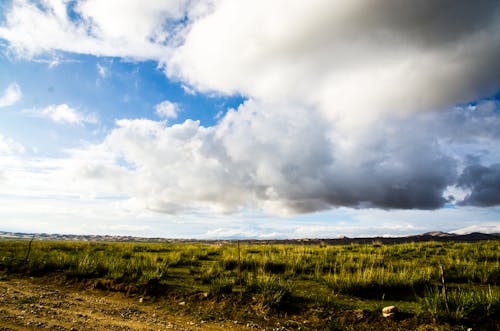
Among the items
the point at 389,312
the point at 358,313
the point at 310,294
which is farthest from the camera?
the point at 310,294

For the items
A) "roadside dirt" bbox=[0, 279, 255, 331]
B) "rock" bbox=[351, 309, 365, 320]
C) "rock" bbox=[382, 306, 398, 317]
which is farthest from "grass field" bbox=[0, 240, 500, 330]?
"roadside dirt" bbox=[0, 279, 255, 331]

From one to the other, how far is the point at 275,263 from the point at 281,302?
8032 millimetres

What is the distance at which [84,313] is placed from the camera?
8578 millimetres

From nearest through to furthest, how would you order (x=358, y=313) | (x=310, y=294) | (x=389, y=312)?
1. (x=389, y=312)
2. (x=358, y=313)
3. (x=310, y=294)

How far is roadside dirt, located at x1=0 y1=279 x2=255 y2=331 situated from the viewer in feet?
24.7

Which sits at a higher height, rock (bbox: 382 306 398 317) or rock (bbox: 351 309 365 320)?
rock (bbox: 382 306 398 317)

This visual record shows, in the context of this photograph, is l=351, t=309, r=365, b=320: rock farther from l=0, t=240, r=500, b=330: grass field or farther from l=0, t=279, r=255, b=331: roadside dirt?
l=0, t=279, r=255, b=331: roadside dirt

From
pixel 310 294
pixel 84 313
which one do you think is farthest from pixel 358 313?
pixel 84 313

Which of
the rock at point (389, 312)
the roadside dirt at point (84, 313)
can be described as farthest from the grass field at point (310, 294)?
the roadside dirt at point (84, 313)

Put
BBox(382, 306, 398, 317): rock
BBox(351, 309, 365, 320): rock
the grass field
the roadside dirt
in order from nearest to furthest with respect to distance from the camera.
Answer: the roadside dirt
the grass field
BBox(382, 306, 398, 317): rock
BBox(351, 309, 365, 320): rock

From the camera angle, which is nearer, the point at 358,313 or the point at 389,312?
the point at 389,312

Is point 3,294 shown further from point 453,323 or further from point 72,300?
point 453,323

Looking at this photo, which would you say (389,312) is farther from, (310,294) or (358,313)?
(310,294)

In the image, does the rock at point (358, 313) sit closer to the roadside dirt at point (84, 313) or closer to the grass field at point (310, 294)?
the grass field at point (310, 294)
